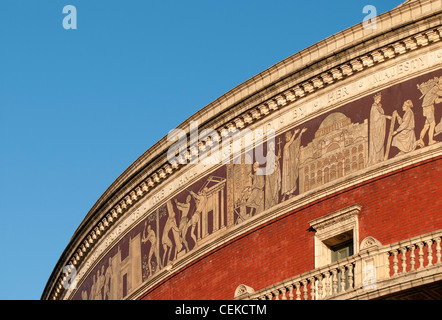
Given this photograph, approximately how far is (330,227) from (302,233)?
67cm

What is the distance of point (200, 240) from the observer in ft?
83.7

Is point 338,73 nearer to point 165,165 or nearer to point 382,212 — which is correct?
point 382,212

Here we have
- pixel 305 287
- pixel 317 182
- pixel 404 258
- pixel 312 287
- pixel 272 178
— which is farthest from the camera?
pixel 272 178

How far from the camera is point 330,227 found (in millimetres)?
22516

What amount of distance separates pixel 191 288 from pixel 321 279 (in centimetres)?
555

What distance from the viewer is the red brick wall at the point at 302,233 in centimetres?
2130

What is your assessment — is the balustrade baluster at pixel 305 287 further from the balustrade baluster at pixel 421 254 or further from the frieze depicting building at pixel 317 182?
the balustrade baluster at pixel 421 254

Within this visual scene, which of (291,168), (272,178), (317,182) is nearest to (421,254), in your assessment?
(317,182)

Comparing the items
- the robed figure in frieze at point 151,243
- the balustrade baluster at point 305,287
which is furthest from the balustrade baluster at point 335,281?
the robed figure in frieze at point 151,243

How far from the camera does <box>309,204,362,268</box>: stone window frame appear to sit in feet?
72.5

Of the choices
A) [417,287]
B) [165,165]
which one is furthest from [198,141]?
[417,287]

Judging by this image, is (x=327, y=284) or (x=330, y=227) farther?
(x=330, y=227)

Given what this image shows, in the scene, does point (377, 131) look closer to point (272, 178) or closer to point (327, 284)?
point (272, 178)

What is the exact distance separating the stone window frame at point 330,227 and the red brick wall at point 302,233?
0.45 feet
